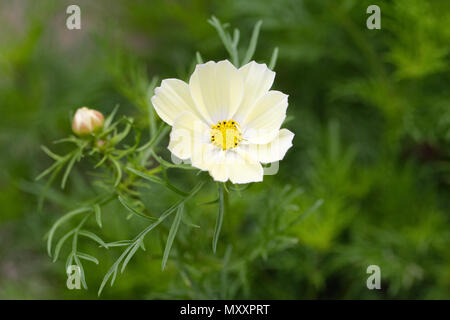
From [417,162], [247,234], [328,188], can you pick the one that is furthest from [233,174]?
[417,162]

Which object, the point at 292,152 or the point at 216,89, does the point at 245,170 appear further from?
the point at 292,152

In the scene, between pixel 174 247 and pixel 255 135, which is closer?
pixel 255 135

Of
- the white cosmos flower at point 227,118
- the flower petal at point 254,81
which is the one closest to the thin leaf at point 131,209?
the white cosmos flower at point 227,118

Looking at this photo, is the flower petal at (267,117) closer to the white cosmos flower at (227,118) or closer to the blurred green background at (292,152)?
the white cosmos flower at (227,118)

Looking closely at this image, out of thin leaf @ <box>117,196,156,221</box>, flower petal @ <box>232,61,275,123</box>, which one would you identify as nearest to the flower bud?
thin leaf @ <box>117,196,156,221</box>

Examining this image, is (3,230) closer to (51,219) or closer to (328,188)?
(51,219)

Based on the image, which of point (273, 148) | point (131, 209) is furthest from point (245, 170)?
point (131, 209)

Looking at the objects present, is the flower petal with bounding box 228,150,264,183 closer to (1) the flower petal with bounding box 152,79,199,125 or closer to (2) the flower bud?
(1) the flower petal with bounding box 152,79,199,125
